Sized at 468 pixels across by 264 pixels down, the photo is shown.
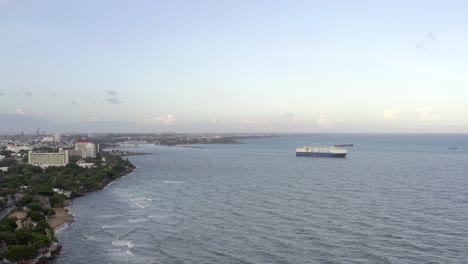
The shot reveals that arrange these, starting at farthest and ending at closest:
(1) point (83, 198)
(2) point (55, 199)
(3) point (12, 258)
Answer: (1) point (83, 198), (2) point (55, 199), (3) point (12, 258)

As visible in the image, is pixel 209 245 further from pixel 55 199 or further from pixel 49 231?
pixel 55 199

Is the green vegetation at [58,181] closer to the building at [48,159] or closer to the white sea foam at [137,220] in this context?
the white sea foam at [137,220]

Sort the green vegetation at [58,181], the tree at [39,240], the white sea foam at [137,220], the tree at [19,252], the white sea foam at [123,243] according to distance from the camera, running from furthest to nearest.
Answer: the green vegetation at [58,181], the white sea foam at [137,220], the white sea foam at [123,243], the tree at [39,240], the tree at [19,252]

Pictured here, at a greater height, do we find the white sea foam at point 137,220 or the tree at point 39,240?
the tree at point 39,240

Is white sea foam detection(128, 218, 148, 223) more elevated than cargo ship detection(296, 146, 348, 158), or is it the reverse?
cargo ship detection(296, 146, 348, 158)

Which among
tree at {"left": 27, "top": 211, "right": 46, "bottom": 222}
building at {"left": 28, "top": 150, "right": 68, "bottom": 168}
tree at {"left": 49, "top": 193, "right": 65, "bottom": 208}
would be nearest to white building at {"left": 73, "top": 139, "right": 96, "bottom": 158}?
building at {"left": 28, "top": 150, "right": 68, "bottom": 168}

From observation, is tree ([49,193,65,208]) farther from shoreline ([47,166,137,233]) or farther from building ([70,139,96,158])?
building ([70,139,96,158])

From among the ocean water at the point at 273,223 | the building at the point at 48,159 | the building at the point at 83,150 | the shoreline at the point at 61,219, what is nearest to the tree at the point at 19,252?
the ocean water at the point at 273,223

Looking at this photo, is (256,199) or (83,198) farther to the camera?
(83,198)

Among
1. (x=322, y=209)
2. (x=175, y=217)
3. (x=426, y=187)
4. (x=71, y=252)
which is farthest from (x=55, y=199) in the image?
(x=426, y=187)
